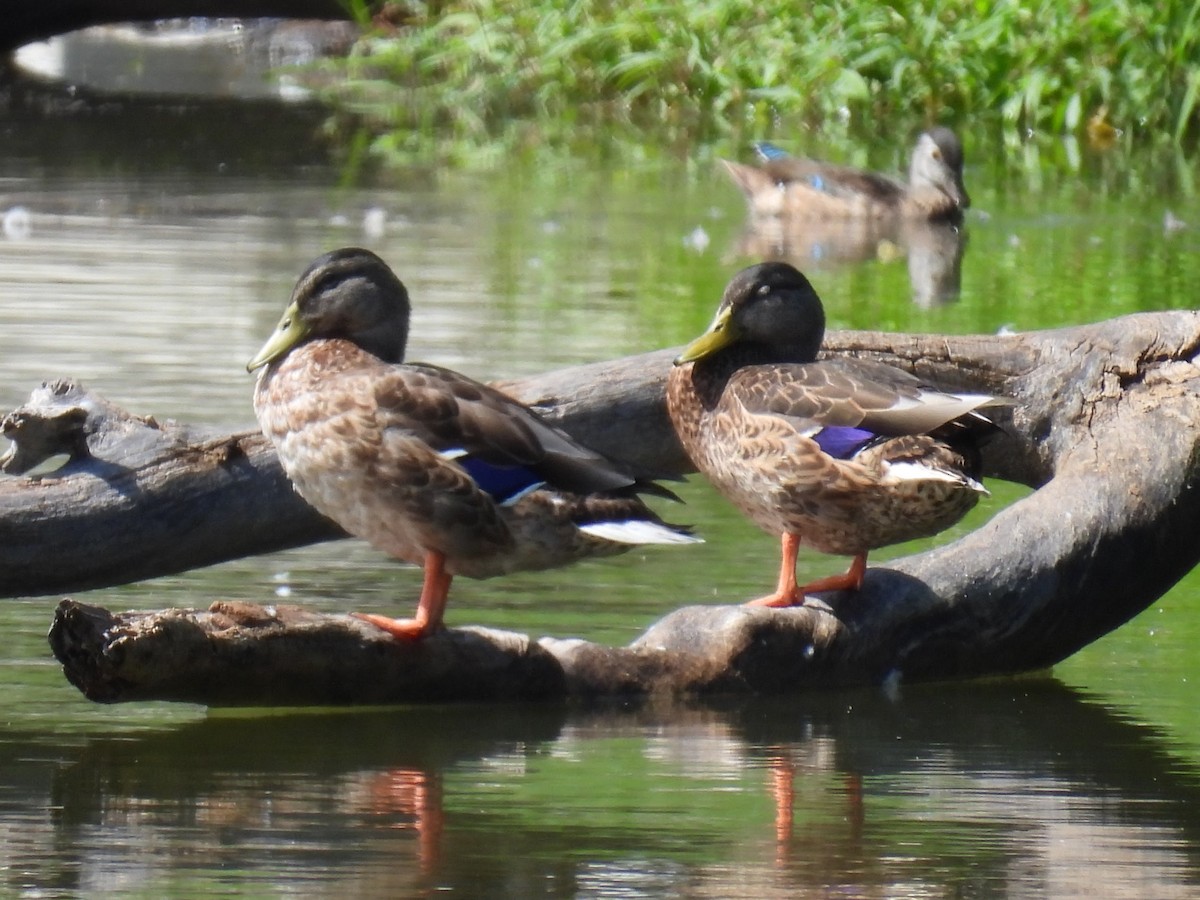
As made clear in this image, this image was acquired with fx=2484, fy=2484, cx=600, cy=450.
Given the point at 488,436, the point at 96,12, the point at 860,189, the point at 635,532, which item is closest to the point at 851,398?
the point at 635,532

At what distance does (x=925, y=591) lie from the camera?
5457mm

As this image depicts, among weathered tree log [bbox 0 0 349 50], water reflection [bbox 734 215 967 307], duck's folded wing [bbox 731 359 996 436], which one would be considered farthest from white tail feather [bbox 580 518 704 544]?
weathered tree log [bbox 0 0 349 50]

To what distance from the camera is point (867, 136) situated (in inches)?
733

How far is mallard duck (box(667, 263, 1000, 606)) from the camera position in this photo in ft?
17.4

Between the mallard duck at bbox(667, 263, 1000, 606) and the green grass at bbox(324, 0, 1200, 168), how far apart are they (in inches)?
424

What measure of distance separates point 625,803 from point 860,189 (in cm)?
997

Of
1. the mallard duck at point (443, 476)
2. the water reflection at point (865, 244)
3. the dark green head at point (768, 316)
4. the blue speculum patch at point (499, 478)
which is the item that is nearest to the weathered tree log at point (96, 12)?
the water reflection at point (865, 244)

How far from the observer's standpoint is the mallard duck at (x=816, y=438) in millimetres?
5297

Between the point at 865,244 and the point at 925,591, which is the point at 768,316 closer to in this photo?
the point at 925,591

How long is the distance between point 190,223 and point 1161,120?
8066mm

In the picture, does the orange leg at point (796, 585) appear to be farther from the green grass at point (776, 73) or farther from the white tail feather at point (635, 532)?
the green grass at point (776, 73)

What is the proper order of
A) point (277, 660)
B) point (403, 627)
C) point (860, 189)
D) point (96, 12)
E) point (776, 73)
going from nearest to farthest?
point (277, 660)
point (403, 627)
point (860, 189)
point (776, 73)
point (96, 12)

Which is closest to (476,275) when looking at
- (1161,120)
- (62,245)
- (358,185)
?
(62,245)

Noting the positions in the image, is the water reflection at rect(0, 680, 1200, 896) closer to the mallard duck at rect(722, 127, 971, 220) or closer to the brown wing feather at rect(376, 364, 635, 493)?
the brown wing feather at rect(376, 364, 635, 493)
